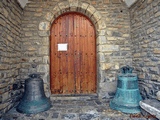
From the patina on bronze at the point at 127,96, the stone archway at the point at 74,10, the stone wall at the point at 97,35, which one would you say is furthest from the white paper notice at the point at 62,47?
the patina on bronze at the point at 127,96

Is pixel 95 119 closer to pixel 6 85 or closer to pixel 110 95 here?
pixel 110 95

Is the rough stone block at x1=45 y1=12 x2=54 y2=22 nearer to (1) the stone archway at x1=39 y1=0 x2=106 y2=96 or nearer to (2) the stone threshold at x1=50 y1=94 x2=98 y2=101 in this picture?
(1) the stone archway at x1=39 y1=0 x2=106 y2=96

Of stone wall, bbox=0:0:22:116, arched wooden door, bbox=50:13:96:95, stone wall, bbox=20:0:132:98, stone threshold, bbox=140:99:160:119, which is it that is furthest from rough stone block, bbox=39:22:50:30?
stone threshold, bbox=140:99:160:119

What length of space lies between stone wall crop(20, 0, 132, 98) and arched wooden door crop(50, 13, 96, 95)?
21 cm

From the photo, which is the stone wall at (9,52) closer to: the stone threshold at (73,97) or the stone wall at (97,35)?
the stone wall at (97,35)

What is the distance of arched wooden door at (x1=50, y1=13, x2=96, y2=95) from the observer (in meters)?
3.55

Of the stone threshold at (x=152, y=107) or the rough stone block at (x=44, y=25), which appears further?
the rough stone block at (x=44, y=25)

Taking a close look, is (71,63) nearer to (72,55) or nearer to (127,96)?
(72,55)

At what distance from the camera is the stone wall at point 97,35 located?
3312 millimetres

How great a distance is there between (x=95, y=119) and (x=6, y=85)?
173 cm

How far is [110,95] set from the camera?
3.36m

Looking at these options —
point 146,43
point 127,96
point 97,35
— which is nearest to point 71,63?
point 97,35

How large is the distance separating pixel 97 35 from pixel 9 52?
2.07 metres

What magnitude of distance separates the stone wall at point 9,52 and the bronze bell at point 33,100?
31 cm
